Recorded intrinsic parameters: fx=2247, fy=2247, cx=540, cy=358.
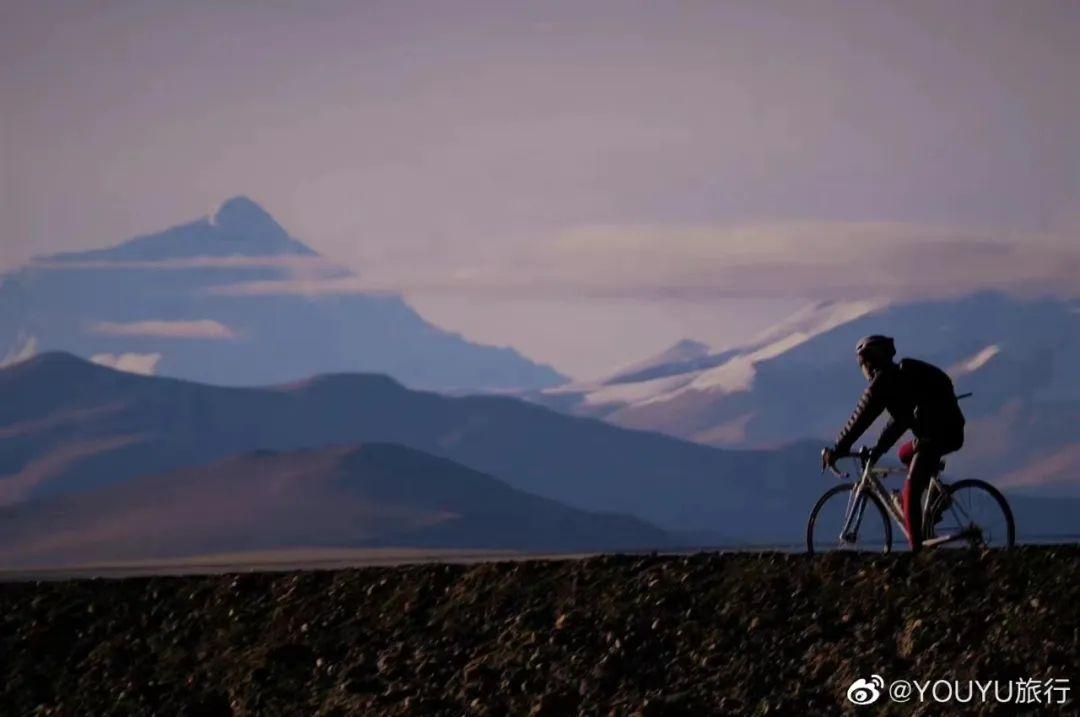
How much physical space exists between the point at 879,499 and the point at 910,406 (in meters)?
1.10

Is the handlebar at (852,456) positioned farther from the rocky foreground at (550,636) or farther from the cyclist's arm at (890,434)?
the rocky foreground at (550,636)

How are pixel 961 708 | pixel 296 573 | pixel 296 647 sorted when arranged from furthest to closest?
pixel 296 573 < pixel 296 647 < pixel 961 708

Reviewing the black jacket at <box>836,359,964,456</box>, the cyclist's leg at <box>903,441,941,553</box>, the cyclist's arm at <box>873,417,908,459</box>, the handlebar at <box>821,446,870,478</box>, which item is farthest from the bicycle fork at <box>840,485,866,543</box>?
the black jacket at <box>836,359,964,456</box>

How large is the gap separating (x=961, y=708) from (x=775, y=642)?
76.1 inches

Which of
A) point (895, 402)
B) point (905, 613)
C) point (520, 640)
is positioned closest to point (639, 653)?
point (520, 640)

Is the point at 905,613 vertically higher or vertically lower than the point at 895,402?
lower

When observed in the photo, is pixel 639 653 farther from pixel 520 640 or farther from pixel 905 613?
pixel 905 613

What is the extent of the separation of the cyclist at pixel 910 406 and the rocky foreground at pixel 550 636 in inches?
38.1

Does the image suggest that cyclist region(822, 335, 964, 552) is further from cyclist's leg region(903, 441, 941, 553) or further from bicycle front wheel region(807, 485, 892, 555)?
bicycle front wheel region(807, 485, 892, 555)

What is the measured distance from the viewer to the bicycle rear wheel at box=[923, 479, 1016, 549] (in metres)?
19.1

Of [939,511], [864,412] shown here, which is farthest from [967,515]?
[864,412]

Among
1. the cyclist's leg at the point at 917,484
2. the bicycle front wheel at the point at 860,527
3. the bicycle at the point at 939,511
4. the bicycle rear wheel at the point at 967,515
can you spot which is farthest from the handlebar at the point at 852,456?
the bicycle rear wheel at the point at 967,515

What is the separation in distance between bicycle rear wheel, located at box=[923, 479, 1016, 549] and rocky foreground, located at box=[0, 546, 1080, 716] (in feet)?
1.53

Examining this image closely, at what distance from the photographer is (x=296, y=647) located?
18500mm
